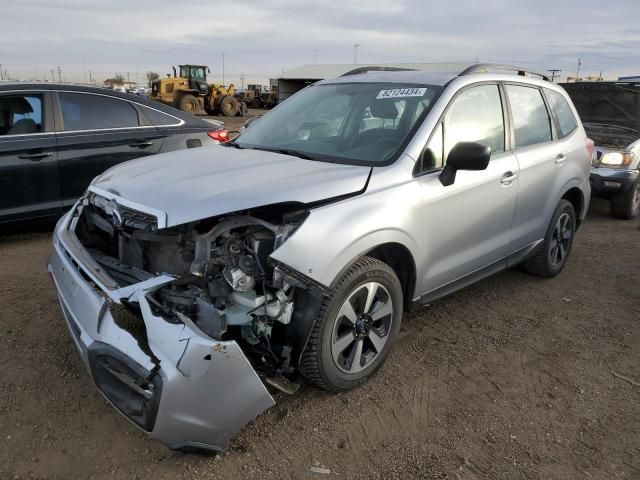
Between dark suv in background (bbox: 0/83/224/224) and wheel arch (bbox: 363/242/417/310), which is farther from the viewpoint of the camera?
dark suv in background (bbox: 0/83/224/224)

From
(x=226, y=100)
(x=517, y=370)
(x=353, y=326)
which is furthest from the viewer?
(x=226, y=100)

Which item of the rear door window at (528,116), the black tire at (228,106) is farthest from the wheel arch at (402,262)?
the black tire at (228,106)

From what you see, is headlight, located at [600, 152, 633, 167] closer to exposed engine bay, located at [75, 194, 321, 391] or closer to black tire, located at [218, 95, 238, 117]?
Answer: exposed engine bay, located at [75, 194, 321, 391]

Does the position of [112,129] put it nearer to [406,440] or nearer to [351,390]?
[351,390]

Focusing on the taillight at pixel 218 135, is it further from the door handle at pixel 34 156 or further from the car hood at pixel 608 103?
the car hood at pixel 608 103

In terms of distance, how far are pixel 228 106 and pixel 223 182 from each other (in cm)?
2927

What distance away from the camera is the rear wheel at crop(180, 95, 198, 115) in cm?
2786

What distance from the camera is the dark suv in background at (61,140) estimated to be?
491 cm

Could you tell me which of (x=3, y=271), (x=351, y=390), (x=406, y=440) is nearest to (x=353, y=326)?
(x=351, y=390)

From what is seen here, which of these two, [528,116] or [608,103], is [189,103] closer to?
[608,103]

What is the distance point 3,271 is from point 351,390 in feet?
11.0

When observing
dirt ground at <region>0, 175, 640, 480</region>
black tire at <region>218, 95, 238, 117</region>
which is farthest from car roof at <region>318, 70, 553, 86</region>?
black tire at <region>218, 95, 238, 117</region>

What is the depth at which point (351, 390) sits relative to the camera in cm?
303

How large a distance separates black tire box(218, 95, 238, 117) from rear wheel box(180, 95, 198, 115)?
Answer: 1991 millimetres
